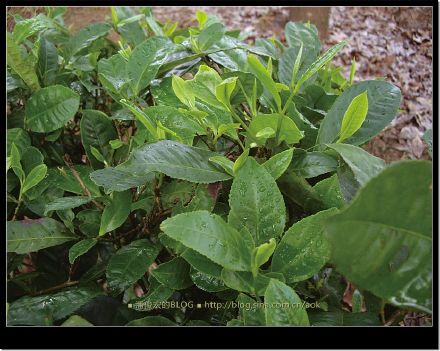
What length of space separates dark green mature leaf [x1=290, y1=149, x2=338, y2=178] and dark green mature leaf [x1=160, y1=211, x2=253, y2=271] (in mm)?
136

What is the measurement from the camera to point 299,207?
67 centimetres

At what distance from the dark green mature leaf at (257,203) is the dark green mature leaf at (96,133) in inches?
11.3

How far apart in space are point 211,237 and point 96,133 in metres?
0.34

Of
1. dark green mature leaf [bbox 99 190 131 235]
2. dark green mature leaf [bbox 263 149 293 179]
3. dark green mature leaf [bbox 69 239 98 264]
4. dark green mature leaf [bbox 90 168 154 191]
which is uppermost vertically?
dark green mature leaf [bbox 263 149 293 179]

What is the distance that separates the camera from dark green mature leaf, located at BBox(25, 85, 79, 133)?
2.44 ft

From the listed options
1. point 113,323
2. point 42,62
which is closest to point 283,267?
point 113,323

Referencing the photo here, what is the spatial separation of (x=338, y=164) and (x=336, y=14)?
6.57 ft

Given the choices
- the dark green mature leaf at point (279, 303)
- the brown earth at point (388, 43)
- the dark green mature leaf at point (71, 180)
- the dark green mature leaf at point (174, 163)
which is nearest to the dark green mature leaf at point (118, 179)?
the dark green mature leaf at point (174, 163)

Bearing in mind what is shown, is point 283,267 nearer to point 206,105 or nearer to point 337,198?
point 337,198

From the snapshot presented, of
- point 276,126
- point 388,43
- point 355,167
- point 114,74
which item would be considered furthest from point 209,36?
point 388,43

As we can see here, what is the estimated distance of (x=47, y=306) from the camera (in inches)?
24.7

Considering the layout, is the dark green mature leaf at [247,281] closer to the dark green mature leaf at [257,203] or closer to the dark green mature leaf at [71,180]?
the dark green mature leaf at [257,203]

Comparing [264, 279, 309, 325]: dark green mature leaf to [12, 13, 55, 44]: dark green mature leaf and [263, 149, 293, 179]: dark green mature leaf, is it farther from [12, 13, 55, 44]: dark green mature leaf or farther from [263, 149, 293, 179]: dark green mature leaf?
[12, 13, 55, 44]: dark green mature leaf

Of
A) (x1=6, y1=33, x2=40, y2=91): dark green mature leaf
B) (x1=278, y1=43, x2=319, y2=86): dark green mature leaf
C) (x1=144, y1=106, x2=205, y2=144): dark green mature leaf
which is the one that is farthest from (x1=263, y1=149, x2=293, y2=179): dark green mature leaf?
(x1=6, y1=33, x2=40, y2=91): dark green mature leaf
